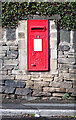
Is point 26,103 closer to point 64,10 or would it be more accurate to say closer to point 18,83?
point 18,83

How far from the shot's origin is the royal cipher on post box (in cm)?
878

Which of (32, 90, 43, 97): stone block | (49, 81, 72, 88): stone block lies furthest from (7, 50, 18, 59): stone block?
(49, 81, 72, 88): stone block

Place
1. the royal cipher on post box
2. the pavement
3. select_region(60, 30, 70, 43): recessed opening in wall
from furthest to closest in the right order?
select_region(60, 30, 70, 43): recessed opening in wall, the royal cipher on post box, the pavement

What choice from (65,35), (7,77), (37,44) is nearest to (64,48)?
(65,35)

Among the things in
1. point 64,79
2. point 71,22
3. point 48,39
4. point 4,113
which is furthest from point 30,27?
point 4,113

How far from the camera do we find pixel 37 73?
352 inches

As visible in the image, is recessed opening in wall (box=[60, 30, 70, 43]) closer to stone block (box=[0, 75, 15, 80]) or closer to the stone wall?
the stone wall

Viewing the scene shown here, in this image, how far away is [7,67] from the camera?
897 cm

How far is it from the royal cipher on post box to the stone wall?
14 centimetres

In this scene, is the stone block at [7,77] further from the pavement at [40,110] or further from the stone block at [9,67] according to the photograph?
the pavement at [40,110]

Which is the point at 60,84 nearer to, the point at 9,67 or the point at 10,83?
the point at 10,83

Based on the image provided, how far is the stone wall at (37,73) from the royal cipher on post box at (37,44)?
14 cm

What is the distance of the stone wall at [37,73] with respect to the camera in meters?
8.88

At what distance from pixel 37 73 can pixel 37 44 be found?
85 cm
